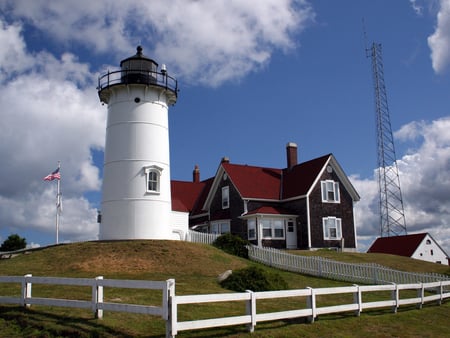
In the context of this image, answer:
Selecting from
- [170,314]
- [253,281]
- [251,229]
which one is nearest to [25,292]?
[170,314]

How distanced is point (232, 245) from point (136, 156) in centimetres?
777

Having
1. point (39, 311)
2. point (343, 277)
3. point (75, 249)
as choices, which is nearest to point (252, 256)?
point (343, 277)

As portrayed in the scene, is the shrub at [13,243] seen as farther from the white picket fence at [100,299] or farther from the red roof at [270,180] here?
the white picket fence at [100,299]

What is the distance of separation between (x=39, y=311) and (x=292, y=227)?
A: 1001 inches

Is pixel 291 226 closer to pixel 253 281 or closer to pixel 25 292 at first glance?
pixel 253 281

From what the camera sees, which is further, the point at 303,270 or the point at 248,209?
the point at 248,209

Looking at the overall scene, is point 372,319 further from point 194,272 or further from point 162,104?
point 162,104

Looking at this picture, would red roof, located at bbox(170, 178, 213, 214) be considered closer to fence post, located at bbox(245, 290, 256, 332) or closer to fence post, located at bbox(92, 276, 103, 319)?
fence post, located at bbox(92, 276, 103, 319)

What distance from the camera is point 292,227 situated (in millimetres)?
35594

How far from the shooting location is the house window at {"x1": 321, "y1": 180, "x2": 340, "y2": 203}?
118 ft

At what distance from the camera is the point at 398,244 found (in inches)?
1967

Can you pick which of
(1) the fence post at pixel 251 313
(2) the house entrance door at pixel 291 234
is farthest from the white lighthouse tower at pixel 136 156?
(1) the fence post at pixel 251 313

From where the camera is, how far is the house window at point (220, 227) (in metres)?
37.1

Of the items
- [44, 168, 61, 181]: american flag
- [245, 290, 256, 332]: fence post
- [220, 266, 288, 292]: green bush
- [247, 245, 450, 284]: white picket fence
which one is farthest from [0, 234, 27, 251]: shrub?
[245, 290, 256, 332]: fence post
